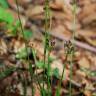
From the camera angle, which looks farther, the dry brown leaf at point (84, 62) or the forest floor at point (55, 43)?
the dry brown leaf at point (84, 62)

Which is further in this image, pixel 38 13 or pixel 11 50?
pixel 38 13

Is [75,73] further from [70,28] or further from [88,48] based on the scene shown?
[70,28]

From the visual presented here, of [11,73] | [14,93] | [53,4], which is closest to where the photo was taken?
[14,93]

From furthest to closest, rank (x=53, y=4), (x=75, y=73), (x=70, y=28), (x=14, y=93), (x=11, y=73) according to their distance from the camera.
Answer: (x=53, y=4) → (x=70, y=28) → (x=75, y=73) → (x=11, y=73) → (x=14, y=93)

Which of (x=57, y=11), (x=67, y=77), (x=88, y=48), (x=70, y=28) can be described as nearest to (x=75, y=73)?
(x=67, y=77)

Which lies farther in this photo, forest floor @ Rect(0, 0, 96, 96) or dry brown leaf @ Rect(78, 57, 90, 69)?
dry brown leaf @ Rect(78, 57, 90, 69)

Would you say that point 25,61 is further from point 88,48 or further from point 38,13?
point 38,13

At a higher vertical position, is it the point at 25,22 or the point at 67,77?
the point at 25,22

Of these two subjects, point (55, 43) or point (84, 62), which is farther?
point (84, 62)

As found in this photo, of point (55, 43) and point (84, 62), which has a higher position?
point (55, 43)
